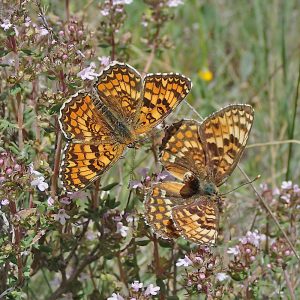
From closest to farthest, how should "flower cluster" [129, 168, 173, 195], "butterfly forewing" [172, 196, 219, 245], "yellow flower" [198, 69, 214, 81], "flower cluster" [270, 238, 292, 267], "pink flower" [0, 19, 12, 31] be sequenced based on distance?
"butterfly forewing" [172, 196, 219, 245] → "pink flower" [0, 19, 12, 31] → "flower cluster" [129, 168, 173, 195] → "flower cluster" [270, 238, 292, 267] → "yellow flower" [198, 69, 214, 81]

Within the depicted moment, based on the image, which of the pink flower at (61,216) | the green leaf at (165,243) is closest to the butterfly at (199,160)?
the green leaf at (165,243)

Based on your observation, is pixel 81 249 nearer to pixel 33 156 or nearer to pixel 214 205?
pixel 33 156

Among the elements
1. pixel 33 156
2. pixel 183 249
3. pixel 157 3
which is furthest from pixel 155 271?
pixel 157 3

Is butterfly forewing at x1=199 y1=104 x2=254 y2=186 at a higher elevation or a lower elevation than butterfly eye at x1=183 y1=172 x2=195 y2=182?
higher

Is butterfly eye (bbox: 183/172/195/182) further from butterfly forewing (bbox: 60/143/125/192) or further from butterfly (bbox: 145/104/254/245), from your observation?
butterfly forewing (bbox: 60/143/125/192)

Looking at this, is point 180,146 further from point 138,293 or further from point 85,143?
point 138,293

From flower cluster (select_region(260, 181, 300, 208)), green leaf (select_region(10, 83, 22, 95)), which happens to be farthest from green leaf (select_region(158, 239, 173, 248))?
green leaf (select_region(10, 83, 22, 95))

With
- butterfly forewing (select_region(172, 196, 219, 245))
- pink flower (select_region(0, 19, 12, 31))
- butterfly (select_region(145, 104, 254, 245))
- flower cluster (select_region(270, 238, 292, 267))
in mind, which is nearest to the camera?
butterfly forewing (select_region(172, 196, 219, 245))
